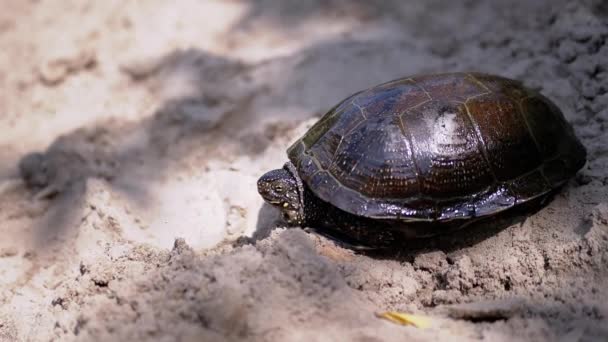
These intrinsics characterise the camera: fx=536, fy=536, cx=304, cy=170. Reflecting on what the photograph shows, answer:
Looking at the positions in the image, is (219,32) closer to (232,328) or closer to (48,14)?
(48,14)

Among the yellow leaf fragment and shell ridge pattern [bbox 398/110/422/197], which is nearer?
the yellow leaf fragment

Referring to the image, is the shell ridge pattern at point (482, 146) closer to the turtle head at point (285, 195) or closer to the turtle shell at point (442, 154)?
the turtle shell at point (442, 154)

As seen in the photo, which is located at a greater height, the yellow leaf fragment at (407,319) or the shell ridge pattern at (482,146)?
the shell ridge pattern at (482,146)

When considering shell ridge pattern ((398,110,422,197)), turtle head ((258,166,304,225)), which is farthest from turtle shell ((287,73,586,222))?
turtle head ((258,166,304,225))

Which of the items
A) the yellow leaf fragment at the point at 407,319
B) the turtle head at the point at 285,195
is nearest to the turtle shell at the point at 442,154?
the turtle head at the point at 285,195

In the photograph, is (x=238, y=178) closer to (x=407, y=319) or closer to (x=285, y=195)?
A: (x=285, y=195)

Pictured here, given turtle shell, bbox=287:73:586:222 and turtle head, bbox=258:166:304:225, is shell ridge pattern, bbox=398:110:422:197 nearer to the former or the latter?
turtle shell, bbox=287:73:586:222
